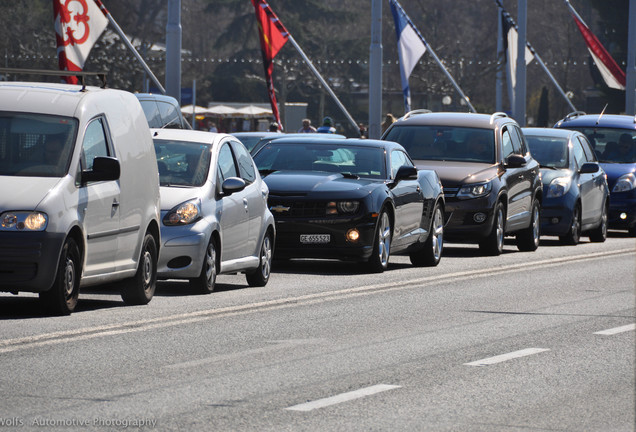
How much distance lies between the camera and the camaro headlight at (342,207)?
17.0 m

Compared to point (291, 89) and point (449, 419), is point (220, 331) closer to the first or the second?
point (449, 419)

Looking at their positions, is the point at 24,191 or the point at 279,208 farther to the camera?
the point at 279,208

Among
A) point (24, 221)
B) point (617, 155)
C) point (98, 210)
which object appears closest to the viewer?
point (24, 221)

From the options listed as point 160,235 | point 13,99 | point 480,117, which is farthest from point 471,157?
point 13,99

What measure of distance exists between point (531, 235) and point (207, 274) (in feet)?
31.6

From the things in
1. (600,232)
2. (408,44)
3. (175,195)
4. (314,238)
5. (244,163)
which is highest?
(408,44)

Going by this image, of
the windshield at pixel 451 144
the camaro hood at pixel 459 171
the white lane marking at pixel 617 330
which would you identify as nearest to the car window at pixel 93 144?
the white lane marking at pixel 617 330

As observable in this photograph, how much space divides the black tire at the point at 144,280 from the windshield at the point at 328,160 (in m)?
5.34

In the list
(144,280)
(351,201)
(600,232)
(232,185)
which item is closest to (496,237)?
(351,201)

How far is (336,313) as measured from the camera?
1263 centimetres

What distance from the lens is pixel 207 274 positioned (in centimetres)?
1417

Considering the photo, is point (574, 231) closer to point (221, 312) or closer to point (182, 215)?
point (182, 215)

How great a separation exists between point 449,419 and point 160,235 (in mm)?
6465

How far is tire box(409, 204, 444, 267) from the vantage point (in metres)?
19.0
